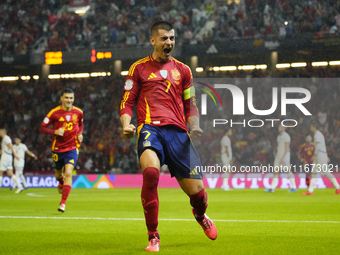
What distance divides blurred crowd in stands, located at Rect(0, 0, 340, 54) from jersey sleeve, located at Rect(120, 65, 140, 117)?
667 inches

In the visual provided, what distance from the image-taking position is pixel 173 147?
4977 mm

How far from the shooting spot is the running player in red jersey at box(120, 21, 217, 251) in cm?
480

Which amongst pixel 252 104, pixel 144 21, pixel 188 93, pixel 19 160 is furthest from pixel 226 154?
pixel 188 93

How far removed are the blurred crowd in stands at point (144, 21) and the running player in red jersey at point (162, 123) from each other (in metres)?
16.7

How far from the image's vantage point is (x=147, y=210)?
15.8 ft

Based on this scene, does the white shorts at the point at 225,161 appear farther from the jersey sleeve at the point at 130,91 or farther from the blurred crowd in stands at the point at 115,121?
the jersey sleeve at the point at 130,91

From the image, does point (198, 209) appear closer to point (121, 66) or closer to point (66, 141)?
point (66, 141)

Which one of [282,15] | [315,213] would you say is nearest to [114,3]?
[282,15]

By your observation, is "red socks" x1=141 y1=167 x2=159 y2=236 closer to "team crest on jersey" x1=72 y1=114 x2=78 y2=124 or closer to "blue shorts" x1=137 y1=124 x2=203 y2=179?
"blue shorts" x1=137 y1=124 x2=203 y2=179

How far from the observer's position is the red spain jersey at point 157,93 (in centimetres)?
503

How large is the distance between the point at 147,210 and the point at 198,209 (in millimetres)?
658

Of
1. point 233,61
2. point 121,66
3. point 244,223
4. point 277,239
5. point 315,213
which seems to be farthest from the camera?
point 121,66

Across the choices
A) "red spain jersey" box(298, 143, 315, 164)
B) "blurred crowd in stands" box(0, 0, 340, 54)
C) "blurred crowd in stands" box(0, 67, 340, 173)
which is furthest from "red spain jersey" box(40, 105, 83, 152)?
"blurred crowd in stands" box(0, 0, 340, 54)

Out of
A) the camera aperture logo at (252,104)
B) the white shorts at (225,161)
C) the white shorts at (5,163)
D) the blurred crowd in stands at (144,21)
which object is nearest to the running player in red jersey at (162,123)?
the camera aperture logo at (252,104)
